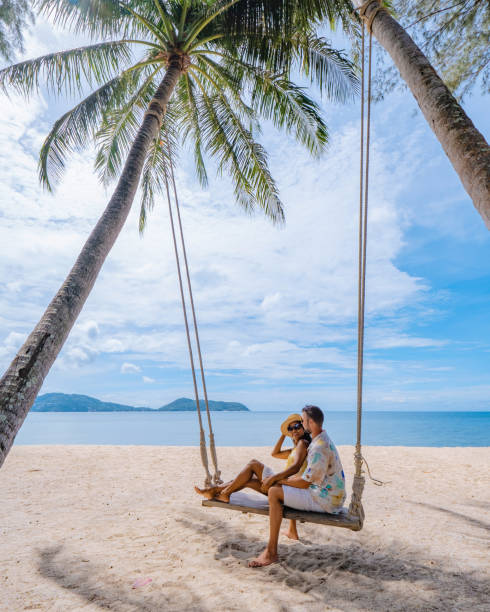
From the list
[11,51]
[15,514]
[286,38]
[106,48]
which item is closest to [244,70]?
[286,38]

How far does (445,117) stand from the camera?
2.60 meters

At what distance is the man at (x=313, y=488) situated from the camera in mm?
2850

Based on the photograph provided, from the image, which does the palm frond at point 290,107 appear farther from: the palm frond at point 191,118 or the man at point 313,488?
the man at point 313,488

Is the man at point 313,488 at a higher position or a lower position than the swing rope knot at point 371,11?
lower

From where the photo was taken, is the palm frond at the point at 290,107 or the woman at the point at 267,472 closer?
the woman at the point at 267,472

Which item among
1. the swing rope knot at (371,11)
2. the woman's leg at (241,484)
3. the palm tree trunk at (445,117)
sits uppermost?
the swing rope knot at (371,11)

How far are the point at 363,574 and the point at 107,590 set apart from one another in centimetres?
169

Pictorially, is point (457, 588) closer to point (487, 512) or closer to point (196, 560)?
point (196, 560)

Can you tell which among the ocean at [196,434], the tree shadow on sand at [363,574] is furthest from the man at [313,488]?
the ocean at [196,434]

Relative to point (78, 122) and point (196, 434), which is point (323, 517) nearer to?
point (78, 122)

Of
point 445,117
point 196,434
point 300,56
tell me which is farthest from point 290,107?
point 196,434

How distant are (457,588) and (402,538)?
0.92m

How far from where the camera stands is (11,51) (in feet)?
17.8

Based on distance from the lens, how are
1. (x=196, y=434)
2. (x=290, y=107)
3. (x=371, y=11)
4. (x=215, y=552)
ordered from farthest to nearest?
(x=196, y=434) → (x=290, y=107) → (x=371, y=11) → (x=215, y=552)
